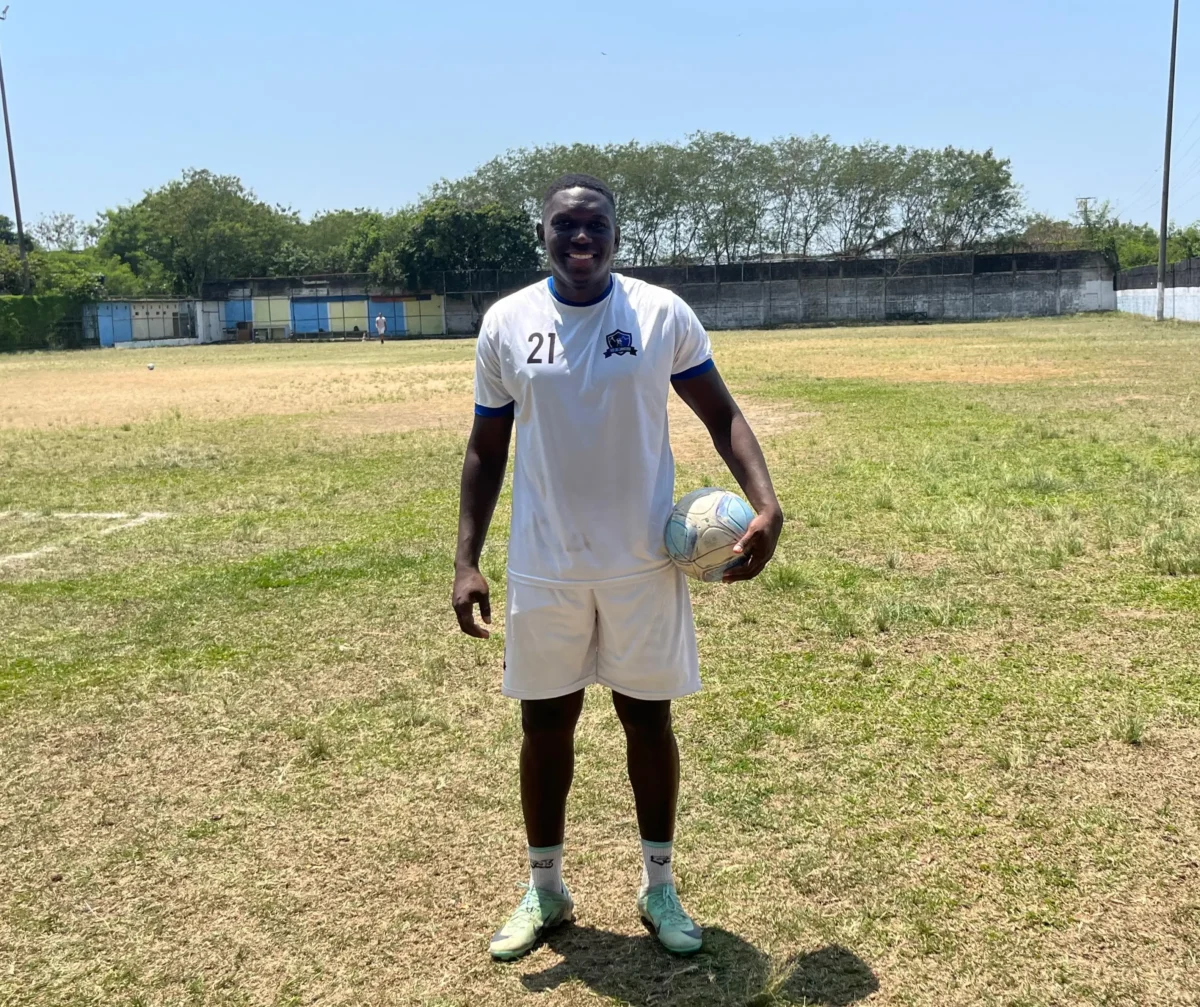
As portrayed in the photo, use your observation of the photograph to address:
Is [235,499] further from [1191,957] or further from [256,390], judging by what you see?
[256,390]

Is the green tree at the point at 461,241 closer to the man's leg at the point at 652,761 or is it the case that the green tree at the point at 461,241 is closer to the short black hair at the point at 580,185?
the short black hair at the point at 580,185

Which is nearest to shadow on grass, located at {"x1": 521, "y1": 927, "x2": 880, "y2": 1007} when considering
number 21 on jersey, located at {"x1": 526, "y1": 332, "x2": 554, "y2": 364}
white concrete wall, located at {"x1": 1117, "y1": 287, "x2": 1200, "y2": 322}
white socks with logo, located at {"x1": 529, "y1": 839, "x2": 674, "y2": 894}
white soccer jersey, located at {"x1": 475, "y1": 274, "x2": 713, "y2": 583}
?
white socks with logo, located at {"x1": 529, "y1": 839, "x2": 674, "y2": 894}

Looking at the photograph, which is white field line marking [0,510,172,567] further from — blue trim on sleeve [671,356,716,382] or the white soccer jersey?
blue trim on sleeve [671,356,716,382]

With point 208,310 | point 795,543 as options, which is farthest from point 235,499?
point 208,310

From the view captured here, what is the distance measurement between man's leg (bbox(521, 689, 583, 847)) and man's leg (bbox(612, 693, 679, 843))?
169 mm

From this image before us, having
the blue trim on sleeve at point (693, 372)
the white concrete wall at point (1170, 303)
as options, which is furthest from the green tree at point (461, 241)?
the blue trim on sleeve at point (693, 372)

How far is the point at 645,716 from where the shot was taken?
3.23 m

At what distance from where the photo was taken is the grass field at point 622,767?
10.5 ft

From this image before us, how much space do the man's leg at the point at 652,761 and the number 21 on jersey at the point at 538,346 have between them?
3.25ft

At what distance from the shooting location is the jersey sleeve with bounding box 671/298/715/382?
10.3 ft

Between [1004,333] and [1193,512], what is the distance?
38709 mm

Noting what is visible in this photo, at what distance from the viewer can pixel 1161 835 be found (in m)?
3.75

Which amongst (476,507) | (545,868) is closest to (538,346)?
(476,507)

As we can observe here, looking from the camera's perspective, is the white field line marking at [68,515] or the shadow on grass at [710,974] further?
the white field line marking at [68,515]
